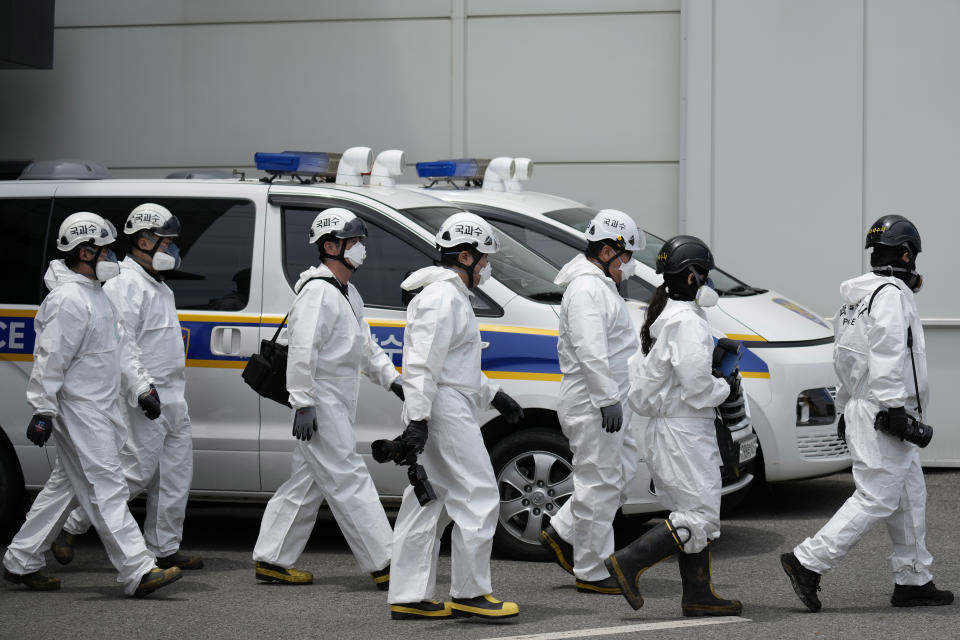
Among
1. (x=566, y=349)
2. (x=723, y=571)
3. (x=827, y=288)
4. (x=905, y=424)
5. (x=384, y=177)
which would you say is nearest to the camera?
(x=905, y=424)

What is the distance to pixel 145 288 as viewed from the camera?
754 cm

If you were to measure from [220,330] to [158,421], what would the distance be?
25.9 inches

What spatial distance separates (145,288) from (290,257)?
2.71ft

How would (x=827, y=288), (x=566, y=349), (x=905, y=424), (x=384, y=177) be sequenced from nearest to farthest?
(x=905, y=424) < (x=566, y=349) < (x=384, y=177) < (x=827, y=288)

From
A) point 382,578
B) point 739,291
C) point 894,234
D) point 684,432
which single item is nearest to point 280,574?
point 382,578

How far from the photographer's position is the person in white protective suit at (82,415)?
6855 mm

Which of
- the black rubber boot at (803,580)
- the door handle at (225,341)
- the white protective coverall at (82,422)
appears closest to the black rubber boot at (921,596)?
the black rubber boot at (803,580)

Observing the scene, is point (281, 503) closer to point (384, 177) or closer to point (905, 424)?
point (384, 177)

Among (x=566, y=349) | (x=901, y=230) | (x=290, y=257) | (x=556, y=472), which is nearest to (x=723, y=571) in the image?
(x=556, y=472)

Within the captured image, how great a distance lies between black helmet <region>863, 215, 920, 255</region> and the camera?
651 centimetres

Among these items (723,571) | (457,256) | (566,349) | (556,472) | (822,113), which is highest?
(822,113)

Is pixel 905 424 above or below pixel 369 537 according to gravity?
above

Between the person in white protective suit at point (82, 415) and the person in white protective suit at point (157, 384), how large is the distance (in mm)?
320

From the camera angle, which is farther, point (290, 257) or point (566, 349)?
point (290, 257)
